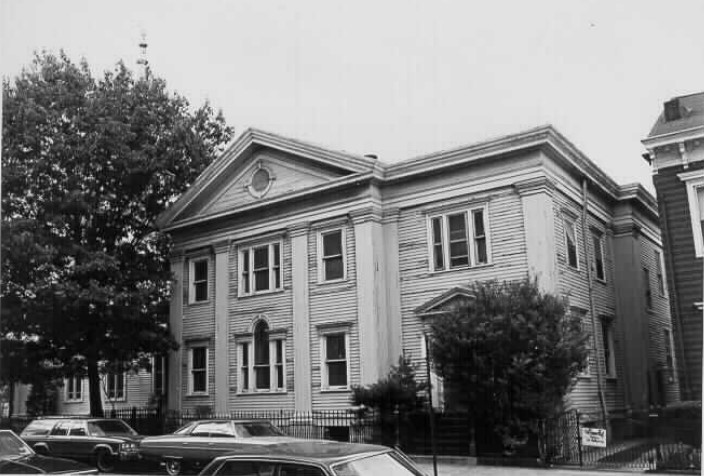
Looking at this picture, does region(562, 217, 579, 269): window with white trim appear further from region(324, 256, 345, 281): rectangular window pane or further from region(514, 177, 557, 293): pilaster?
region(324, 256, 345, 281): rectangular window pane

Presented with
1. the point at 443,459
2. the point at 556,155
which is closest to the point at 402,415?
the point at 443,459

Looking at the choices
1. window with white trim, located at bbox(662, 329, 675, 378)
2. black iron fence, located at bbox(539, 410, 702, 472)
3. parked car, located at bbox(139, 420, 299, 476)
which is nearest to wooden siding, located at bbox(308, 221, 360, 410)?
parked car, located at bbox(139, 420, 299, 476)

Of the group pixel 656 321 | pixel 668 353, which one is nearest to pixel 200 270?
pixel 656 321

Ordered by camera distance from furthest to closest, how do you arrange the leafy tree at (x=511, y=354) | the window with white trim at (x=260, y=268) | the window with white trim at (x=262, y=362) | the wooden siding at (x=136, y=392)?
the wooden siding at (x=136, y=392) < the window with white trim at (x=260, y=268) < the window with white trim at (x=262, y=362) < the leafy tree at (x=511, y=354)

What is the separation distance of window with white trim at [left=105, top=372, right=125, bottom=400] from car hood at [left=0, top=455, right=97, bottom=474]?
20568mm

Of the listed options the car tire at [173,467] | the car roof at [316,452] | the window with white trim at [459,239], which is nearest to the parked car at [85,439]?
the car tire at [173,467]

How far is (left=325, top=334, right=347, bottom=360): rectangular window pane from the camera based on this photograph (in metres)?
23.2

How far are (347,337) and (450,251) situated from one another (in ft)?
13.3

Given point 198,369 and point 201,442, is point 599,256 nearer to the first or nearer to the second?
point 201,442

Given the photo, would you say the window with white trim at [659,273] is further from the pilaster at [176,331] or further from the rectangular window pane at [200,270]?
the pilaster at [176,331]

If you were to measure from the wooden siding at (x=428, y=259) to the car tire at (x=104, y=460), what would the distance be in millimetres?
8528

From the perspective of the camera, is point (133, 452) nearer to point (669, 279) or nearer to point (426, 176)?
point (426, 176)

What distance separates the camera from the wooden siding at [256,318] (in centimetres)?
2428

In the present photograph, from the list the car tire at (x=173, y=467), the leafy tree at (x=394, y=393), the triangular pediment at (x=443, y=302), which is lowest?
the car tire at (x=173, y=467)
